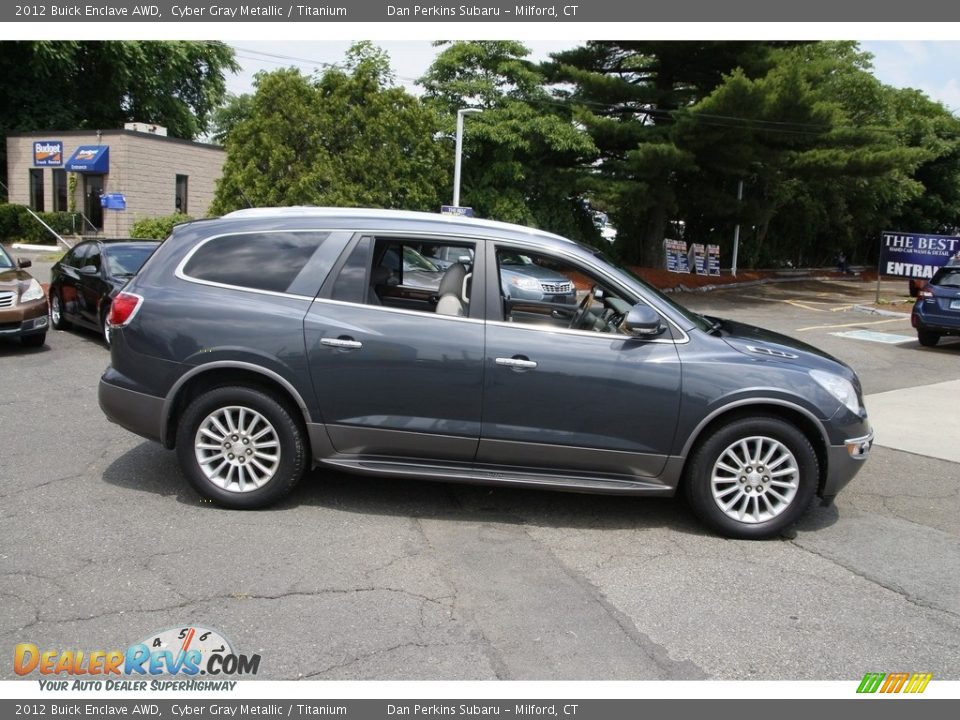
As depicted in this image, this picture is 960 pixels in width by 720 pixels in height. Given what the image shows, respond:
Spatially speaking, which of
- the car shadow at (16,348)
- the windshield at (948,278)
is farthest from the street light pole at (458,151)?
the car shadow at (16,348)

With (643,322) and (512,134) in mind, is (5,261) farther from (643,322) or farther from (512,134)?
(512,134)

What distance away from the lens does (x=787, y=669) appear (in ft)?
11.6

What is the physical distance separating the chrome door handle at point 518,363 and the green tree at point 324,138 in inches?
641

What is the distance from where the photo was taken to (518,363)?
15.8 ft

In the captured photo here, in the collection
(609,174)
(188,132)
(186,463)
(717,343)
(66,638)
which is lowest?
(66,638)

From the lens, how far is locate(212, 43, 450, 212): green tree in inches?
804

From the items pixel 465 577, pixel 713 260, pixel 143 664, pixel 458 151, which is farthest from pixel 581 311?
pixel 713 260

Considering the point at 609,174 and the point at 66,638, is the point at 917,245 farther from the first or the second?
the point at 66,638

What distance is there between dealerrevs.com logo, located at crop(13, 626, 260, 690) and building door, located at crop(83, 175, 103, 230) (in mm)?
32924

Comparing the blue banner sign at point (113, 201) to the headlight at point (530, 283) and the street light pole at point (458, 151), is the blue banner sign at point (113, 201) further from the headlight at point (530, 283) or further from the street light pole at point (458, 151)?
the headlight at point (530, 283)

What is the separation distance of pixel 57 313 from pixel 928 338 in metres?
14.6

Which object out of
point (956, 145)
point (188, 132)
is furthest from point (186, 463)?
point (188, 132)

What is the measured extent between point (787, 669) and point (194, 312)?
3848mm

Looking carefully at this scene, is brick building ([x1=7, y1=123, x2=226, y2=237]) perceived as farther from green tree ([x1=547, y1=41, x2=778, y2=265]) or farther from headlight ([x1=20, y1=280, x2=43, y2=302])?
headlight ([x1=20, y1=280, x2=43, y2=302])
